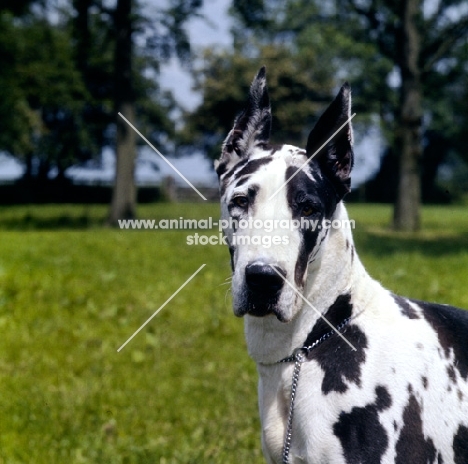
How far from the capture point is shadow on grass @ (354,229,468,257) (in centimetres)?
1679

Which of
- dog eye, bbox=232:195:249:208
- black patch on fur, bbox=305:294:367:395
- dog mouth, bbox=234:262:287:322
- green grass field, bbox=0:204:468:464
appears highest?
dog eye, bbox=232:195:249:208

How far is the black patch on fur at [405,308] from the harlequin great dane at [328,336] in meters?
0.02

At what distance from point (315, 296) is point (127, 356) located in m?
4.91

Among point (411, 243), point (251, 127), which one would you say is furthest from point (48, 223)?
point (251, 127)

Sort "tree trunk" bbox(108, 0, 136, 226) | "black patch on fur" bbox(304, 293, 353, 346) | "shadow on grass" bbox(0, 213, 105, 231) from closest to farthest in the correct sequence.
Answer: "black patch on fur" bbox(304, 293, 353, 346) < "shadow on grass" bbox(0, 213, 105, 231) < "tree trunk" bbox(108, 0, 136, 226)

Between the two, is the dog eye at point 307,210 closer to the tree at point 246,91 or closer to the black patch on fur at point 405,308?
the black patch on fur at point 405,308

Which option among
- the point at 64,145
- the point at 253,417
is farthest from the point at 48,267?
the point at 64,145

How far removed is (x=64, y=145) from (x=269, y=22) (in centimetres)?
2004

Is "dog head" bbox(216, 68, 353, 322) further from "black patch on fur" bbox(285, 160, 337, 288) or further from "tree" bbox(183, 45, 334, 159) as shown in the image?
"tree" bbox(183, 45, 334, 159)

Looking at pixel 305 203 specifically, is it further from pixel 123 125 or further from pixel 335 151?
pixel 123 125

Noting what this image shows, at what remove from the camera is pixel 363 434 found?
3184mm

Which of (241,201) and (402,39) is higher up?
(402,39)

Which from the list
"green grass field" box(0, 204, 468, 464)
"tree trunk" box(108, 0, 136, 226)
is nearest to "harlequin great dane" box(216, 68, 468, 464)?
"green grass field" box(0, 204, 468, 464)

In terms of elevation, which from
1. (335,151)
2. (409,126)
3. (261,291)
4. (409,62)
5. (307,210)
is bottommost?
(261,291)
